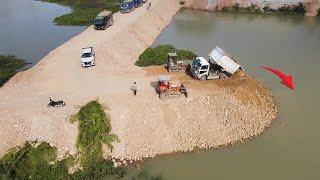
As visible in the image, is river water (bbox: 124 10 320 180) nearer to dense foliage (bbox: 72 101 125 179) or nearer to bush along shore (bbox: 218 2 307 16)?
bush along shore (bbox: 218 2 307 16)

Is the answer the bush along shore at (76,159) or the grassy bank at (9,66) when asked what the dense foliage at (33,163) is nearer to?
the bush along shore at (76,159)

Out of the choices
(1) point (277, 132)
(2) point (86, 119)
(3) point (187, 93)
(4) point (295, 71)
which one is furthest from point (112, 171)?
(4) point (295, 71)

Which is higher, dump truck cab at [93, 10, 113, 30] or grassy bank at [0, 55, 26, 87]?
dump truck cab at [93, 10, 113, 30]

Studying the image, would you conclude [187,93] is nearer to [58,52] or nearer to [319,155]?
[319,155]

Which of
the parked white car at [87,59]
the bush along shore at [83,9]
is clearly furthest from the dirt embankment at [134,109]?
the bush along shore at [83,9]

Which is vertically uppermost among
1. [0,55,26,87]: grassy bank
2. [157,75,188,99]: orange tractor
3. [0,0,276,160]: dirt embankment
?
[157,75,188,99]: orange tractor

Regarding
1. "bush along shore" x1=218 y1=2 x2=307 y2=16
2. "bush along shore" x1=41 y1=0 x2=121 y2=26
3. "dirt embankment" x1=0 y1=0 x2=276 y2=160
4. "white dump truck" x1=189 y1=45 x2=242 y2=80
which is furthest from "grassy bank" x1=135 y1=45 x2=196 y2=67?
"bush along shore" x1=218 y1=2 x2=307 y2=16
